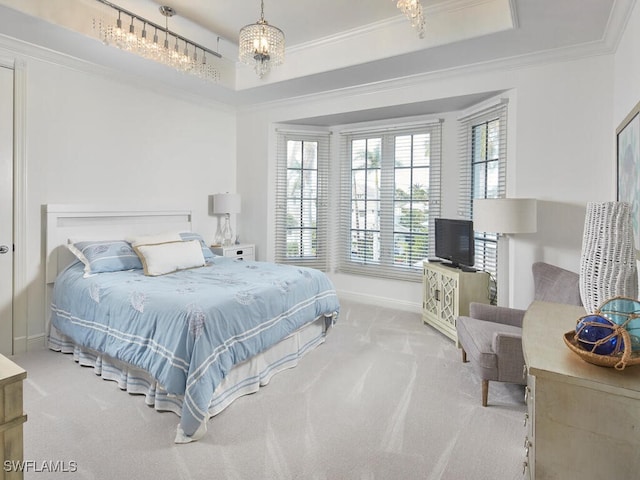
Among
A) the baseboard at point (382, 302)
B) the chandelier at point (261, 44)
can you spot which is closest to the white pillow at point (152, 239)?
the chandelier at point (261, 44)

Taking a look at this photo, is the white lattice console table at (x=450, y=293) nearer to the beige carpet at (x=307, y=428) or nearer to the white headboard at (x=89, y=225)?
the beige carpet at (x=307, y=428)

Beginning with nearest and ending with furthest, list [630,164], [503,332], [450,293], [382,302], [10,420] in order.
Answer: [10,420]
[630,164]
[503,332]
[450,293]
[382,302]

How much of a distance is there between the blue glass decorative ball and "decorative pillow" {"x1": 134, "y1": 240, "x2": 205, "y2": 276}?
318 cm

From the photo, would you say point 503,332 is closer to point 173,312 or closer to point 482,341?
point 482,341

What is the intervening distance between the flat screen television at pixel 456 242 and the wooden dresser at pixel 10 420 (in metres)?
3.61

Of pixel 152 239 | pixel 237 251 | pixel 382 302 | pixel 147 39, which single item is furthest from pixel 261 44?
pixel 382 302

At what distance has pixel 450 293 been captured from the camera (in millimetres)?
3793

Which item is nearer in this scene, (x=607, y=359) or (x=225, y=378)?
(x=607, y=359)

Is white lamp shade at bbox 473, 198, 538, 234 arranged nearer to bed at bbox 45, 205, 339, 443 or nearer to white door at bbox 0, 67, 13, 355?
bed at bbox 45, 205, 339, 443

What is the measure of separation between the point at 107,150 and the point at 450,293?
3.83 metres

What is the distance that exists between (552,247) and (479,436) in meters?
2.03

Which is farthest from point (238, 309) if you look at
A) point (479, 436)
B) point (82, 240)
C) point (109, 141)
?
point (109, 141)

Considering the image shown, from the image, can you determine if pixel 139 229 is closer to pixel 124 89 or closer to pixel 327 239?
pixel 124 89

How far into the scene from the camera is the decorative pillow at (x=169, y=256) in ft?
11.3
